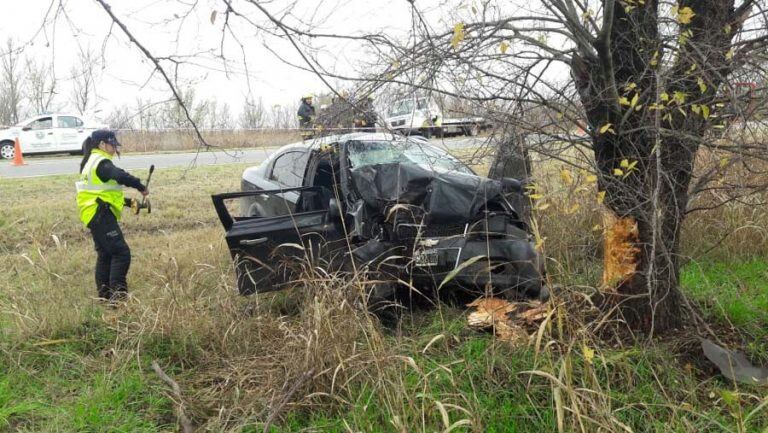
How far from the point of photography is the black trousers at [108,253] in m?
4.93

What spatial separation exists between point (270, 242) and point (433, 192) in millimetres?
1328

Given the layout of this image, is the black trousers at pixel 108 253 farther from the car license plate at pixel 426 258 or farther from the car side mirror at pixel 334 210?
the car license plate at pixel 426 258

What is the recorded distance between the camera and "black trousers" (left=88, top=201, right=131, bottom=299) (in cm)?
493

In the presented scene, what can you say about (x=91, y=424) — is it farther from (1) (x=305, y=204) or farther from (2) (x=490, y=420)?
(1) (x=305, y=204)

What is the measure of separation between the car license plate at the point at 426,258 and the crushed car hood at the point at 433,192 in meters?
0.33

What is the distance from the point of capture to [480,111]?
348 cm

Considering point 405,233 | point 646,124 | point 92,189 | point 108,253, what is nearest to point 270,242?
point 405,233

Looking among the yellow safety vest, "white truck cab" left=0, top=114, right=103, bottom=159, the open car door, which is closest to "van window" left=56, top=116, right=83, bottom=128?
"white truck cab" left=0, top=114, right=103, bottom=159

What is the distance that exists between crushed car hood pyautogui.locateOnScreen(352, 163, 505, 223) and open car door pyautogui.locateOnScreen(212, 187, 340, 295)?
19.3 inches

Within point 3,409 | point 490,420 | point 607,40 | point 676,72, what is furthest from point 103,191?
point 676,72

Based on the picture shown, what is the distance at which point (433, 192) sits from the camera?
4449 millimetres

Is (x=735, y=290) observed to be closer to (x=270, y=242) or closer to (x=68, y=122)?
(x=270, y=242)

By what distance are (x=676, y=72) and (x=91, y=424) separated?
3.69 metres

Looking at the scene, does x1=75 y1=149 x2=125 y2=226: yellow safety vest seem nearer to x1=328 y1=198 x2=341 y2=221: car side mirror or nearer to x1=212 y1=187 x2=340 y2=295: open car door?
x1=212 y1=187 x2=340 y2=295: open car door
